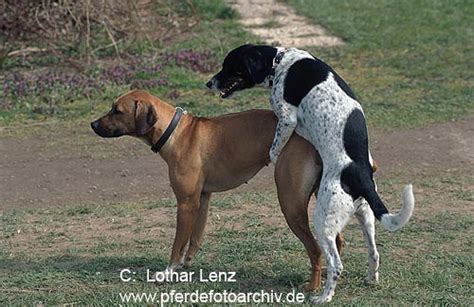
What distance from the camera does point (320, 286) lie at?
5.74 metres

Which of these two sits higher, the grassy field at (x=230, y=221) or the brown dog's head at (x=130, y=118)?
the brown dog's head at (x=130, y=118)

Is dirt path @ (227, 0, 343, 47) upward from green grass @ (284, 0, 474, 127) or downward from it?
downward

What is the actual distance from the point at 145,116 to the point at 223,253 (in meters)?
1.06

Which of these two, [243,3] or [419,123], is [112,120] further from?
[243,3]

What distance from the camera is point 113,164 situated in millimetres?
9094

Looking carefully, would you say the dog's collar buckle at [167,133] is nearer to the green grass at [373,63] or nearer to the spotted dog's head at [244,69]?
the spotted dog's head at [244,69]

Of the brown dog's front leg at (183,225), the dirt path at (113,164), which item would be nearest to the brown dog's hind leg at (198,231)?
the brown dog's front leg at (183,225)

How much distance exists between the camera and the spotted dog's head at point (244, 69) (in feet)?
20.2

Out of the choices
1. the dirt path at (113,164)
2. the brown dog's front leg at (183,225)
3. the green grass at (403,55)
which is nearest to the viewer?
the brown dog's front leg at (183,225)

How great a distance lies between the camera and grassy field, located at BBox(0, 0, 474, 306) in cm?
589

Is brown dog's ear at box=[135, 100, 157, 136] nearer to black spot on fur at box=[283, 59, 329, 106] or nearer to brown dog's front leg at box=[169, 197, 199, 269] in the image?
brown dog's front leg at box=[169, 197, 199, 269]

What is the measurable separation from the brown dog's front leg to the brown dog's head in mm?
521

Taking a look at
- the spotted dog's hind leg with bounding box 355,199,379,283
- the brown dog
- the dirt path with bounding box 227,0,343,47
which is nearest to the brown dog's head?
→ the brown dog

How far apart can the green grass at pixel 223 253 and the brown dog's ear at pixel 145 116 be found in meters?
0.88
